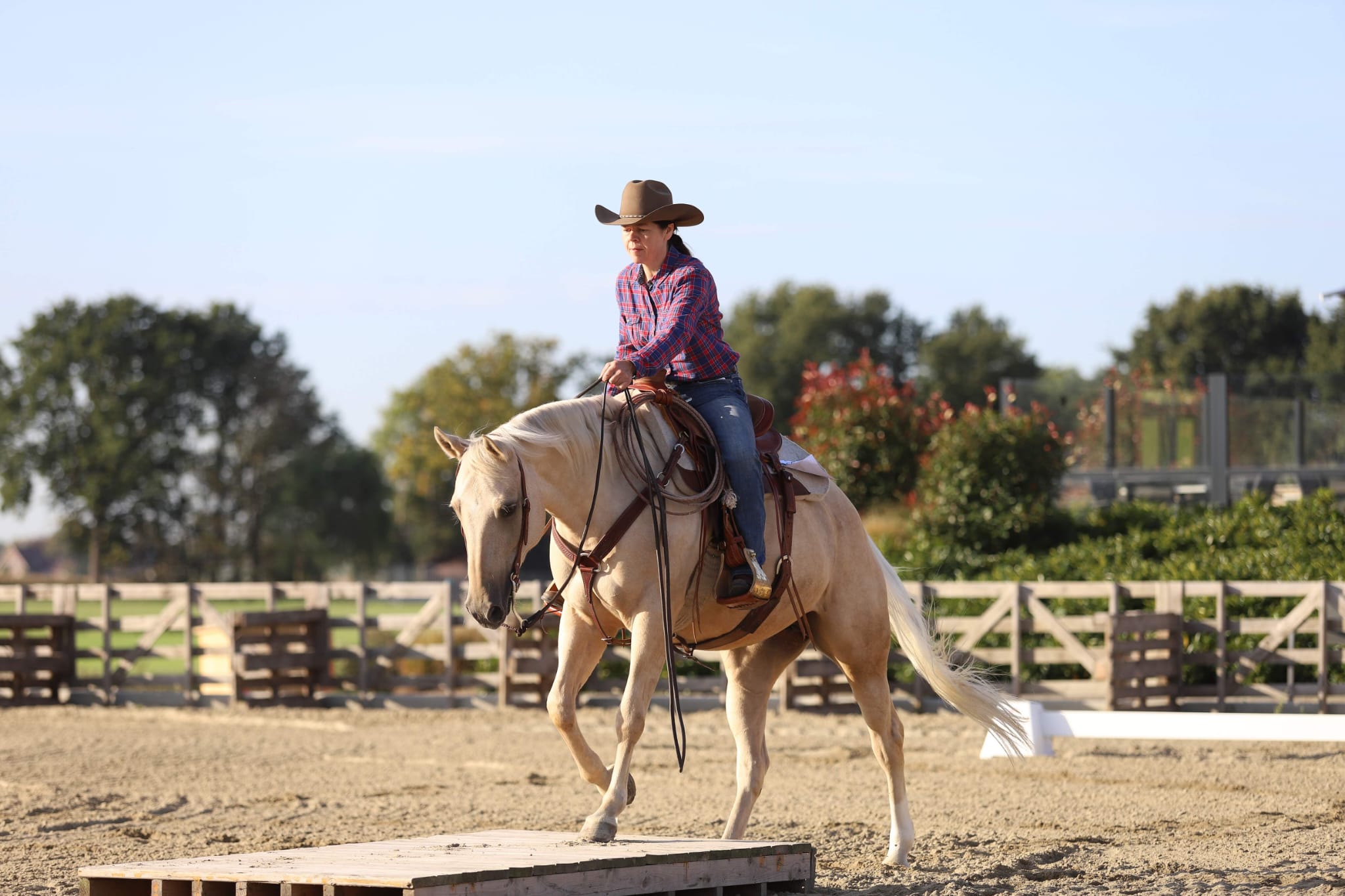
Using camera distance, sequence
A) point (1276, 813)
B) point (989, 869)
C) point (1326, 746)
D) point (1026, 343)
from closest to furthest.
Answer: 1. point (989, 869)
2. point (1276, 813)
3. point (1326, 746)
4. point (1026, 343)

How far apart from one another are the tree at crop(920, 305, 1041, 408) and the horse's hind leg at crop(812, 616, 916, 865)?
165 ft

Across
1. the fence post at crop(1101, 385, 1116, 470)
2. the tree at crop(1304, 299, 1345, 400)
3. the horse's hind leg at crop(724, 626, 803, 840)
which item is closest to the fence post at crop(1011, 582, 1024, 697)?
the fence post at crop(1101, 385, 1116, 470)

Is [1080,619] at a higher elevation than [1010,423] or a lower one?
lower

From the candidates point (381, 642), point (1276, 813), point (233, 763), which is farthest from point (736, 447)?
point (381, 642)

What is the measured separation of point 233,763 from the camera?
11617 mm

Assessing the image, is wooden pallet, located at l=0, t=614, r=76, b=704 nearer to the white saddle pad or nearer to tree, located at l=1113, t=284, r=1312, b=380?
the white saddle pad

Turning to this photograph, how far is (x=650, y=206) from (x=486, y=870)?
288 centimetres

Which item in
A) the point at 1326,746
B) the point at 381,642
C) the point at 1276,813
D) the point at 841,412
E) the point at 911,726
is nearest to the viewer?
the point at 1276,813

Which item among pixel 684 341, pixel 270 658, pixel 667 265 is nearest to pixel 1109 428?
pixel 270 658

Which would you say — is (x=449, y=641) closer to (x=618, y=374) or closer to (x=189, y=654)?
(x=189, y=654)

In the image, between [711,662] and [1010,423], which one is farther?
[1010,423]

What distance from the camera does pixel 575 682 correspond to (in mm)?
5582

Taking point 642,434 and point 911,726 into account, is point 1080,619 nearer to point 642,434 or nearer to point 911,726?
point 911,726

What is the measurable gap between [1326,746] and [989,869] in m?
6.45
